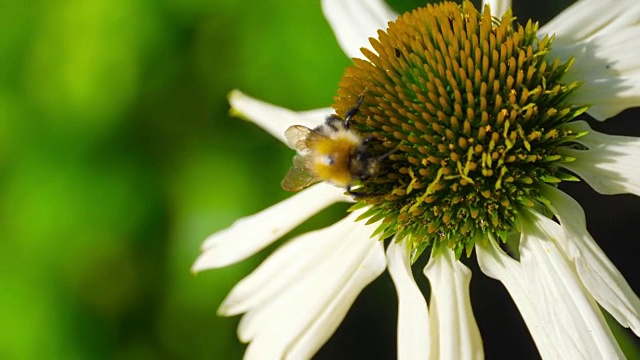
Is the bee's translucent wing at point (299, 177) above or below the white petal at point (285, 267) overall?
above

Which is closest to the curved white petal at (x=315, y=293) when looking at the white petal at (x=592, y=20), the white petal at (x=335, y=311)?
the white petal at (x=335, y=311)

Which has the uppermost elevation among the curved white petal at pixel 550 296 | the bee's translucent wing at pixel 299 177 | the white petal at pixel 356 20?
the white petal at pixel 356 20

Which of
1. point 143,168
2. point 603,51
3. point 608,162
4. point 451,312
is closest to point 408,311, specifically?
point 451,312

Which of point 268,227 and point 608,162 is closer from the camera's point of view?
point 608,162

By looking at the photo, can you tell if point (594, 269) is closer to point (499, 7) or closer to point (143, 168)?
point (499, 7)

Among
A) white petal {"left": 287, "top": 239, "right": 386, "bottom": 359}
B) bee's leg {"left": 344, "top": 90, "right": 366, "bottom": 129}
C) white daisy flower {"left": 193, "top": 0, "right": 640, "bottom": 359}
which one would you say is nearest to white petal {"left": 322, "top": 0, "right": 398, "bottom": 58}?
white daisy flower {"left": 193, "top": 0, "right": 640, "bottom": 359}

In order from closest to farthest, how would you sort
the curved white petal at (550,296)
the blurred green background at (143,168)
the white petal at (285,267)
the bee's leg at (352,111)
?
the curved white petal at (550,296) → the bee's leg at (352,111) → the white petal at (285,267) → the blurred green background at (143,168)

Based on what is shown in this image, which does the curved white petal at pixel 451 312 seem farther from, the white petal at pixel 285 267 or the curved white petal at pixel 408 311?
the white petal at pixel 285 267
